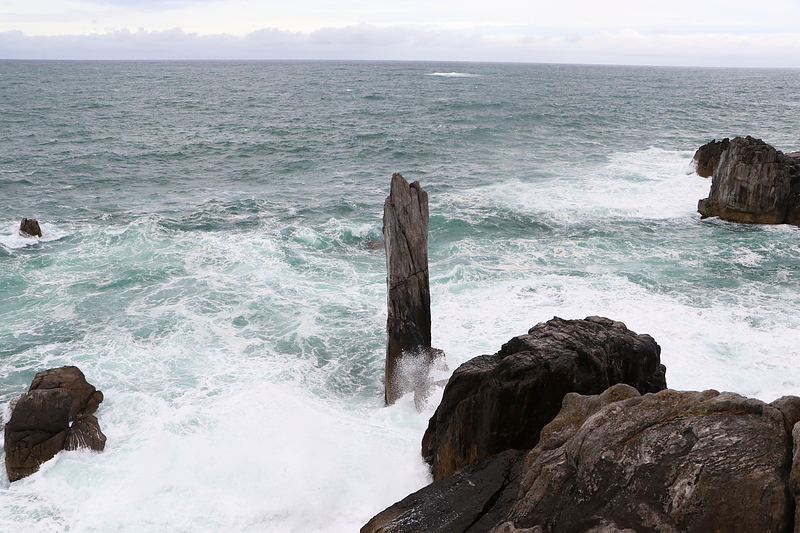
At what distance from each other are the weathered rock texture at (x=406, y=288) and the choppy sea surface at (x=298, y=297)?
85cm

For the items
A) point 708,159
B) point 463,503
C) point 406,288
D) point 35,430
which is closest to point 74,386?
point 35,430

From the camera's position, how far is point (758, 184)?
82.7 feet

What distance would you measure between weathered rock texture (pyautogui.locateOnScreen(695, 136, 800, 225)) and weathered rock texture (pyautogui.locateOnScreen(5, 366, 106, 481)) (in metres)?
25.2

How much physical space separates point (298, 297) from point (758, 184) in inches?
786

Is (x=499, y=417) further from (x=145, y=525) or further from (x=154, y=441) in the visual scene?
(x=154, y=441)

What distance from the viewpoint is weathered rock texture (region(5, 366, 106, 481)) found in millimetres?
10812

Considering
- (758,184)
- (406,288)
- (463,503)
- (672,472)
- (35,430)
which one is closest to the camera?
(672,472)

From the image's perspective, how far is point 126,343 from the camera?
15531 mm

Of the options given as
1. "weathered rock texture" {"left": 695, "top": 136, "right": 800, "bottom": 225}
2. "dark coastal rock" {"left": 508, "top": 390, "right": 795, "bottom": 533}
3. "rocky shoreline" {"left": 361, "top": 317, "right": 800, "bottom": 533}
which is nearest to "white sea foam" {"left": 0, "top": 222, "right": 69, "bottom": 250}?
"rocky shoreline" {"left": 361, "top": 317, "right": 800, "bottom": 533}

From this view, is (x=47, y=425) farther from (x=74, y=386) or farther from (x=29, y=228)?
(x=29, y=228)

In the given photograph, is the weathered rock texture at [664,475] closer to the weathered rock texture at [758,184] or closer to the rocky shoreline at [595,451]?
the rocky shoreline at [595,451]

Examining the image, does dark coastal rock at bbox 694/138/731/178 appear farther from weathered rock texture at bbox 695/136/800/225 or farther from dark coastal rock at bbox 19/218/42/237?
dark coastal rock at bbox 19/218/42/237

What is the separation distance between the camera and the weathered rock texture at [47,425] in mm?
10812

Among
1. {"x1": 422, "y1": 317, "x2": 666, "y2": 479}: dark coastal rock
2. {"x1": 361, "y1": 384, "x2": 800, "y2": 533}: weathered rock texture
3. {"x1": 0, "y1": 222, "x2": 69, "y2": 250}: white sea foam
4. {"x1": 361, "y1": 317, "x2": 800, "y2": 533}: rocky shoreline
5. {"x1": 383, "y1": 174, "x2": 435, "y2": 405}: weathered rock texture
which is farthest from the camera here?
{"x1": 0, "y1": 222, "x2": 69, "y2": 250}: white sea foam
